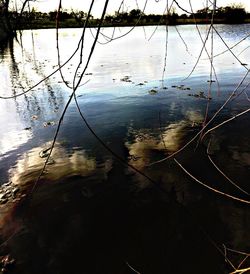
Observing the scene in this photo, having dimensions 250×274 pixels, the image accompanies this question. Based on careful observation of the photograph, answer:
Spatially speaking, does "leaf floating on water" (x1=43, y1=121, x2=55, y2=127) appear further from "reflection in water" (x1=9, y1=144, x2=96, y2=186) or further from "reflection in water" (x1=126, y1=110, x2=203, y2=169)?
"reflection in water" (x1=126, y1=110, x2=203, y2=169)

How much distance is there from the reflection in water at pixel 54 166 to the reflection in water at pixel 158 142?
77 cm

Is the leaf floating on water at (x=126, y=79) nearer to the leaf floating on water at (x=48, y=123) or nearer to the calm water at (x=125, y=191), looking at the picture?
the calm water at (x=125, y=191)

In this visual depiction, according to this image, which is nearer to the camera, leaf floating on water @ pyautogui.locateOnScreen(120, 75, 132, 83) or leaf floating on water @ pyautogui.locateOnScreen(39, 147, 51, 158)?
leaf floating on water @ pyautogui.locateOnScreen(39, 147, 51, 158)

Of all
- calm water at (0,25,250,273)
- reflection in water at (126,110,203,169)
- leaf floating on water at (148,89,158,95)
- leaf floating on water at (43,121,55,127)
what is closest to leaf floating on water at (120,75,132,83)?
leaf floating on water at (148,89,158,95)

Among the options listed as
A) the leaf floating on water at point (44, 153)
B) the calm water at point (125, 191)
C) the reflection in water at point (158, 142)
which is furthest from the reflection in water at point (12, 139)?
the reflection in water at point (158, 142)

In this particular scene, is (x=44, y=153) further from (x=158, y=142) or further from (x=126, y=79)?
(x=126, y=79)

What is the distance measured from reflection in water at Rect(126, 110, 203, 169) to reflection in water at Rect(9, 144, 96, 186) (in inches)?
30.1

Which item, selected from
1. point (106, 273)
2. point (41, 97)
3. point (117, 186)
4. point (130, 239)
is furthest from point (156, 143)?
point (41, 97)

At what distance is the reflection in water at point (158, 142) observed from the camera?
19.1ft

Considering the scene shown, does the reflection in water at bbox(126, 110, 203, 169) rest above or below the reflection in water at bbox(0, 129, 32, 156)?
above

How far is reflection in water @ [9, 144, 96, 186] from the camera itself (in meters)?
5.40

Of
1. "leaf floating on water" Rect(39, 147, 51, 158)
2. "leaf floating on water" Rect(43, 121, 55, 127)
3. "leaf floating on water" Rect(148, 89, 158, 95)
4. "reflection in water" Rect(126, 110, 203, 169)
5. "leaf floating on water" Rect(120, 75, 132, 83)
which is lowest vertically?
"leaf floating on water" Rect(120, 75, 132, 83)

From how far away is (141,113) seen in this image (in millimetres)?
8594

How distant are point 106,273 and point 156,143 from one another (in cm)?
340
